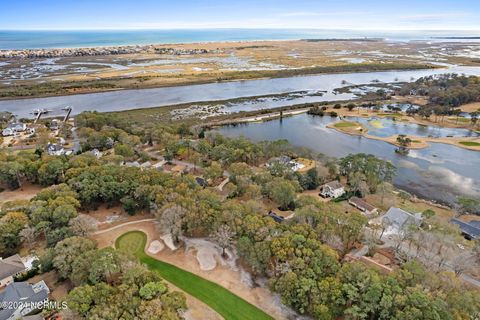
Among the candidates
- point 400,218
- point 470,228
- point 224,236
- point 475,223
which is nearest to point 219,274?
point 224,236

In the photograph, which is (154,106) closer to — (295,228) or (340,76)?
(295,228)

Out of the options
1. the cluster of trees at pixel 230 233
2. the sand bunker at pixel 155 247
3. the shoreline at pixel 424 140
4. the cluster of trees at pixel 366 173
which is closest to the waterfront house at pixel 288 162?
the cluster of trees at pixel 230 233

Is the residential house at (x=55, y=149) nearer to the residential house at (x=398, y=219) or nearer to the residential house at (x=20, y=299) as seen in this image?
the residential house at (x=20, y=299)

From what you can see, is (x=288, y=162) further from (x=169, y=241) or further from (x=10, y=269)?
(x=10, y=269)

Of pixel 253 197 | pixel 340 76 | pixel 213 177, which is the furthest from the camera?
pixel 340 76

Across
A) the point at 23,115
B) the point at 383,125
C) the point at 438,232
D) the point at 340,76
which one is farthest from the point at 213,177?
the point at 340,76
